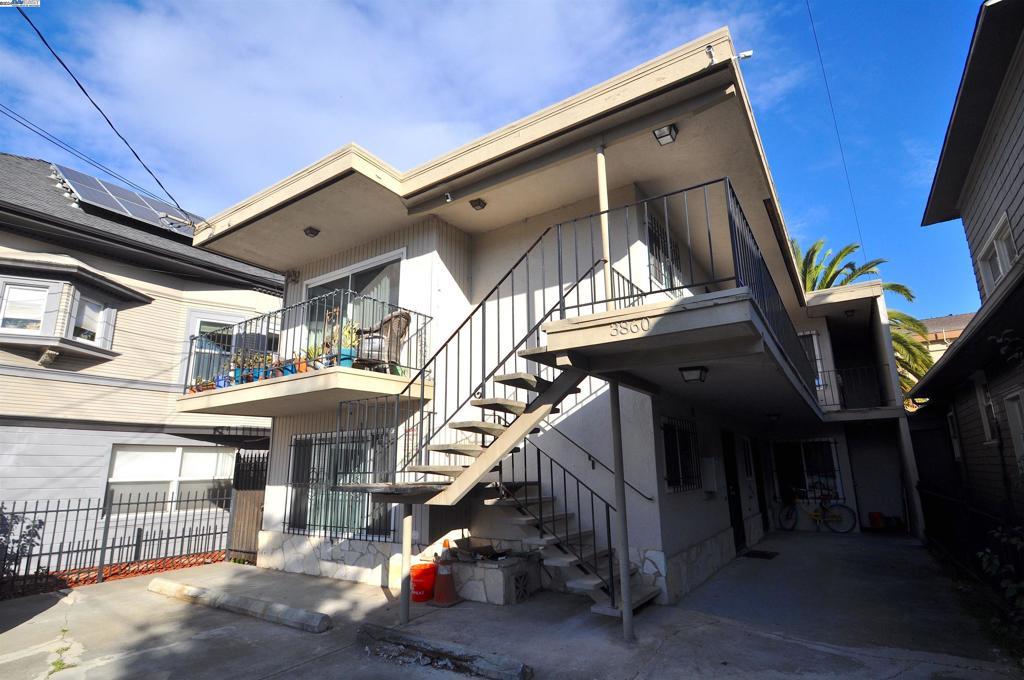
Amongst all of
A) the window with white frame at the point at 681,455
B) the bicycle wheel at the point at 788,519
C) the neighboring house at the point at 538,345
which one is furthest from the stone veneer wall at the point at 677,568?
the bicycle wheel at the point at 788,519

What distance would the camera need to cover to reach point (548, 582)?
6598 millimetres

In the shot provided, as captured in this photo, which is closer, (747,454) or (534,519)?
(534,519)

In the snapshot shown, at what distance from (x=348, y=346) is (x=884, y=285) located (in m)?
16.9

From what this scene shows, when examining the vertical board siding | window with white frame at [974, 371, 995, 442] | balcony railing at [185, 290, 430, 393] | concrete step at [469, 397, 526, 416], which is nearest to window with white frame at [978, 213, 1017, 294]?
the vertical board siding

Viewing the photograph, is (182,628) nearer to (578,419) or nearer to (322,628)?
(322,628)

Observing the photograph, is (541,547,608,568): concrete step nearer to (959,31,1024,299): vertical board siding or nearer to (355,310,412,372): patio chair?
(355,310,412,372): patio chair

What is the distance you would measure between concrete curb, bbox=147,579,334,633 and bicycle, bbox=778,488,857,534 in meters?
11.8

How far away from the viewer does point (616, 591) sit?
5574 mm

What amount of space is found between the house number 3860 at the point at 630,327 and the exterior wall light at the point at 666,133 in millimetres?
2762

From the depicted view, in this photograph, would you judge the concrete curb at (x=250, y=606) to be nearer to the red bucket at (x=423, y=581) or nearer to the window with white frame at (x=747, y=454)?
the red bucket at (x=423, y=581)

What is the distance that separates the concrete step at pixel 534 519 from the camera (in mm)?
5605

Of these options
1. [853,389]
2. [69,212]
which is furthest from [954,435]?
[69,212]

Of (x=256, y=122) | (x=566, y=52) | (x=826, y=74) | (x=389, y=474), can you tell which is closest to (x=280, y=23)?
(x=256, y=122)

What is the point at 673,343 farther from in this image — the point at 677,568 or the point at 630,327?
the point at 677,568
